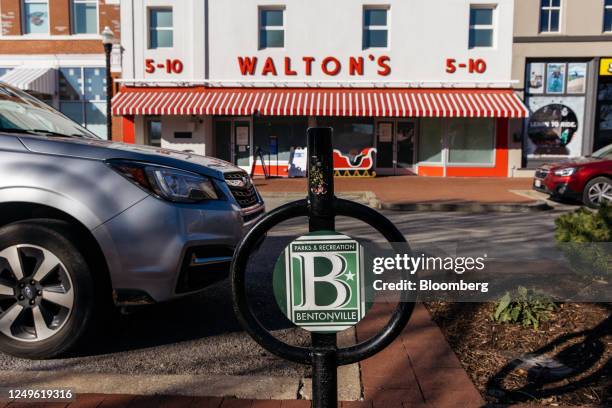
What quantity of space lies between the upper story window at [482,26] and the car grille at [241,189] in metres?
17.5

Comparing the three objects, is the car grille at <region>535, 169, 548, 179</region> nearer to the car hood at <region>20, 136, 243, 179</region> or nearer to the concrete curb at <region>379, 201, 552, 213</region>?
the concrete curb at <region>379, 201, 552, 213</region>

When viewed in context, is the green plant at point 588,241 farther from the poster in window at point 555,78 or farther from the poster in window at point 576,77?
the poster in window at point 576,77

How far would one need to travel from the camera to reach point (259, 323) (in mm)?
1870

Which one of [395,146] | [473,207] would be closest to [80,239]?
[473,207]

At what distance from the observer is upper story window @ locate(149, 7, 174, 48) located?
19734 millimetres

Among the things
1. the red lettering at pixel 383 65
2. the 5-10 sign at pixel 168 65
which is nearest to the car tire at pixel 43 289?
the red lettering at pixel 383 65

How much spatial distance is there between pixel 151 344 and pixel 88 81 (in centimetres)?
2006

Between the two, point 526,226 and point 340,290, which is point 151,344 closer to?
point 340,290

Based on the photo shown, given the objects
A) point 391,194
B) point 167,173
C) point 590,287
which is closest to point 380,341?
point 167,173

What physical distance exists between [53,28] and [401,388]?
22435 millimetres


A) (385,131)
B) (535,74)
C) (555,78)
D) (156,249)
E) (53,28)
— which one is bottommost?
(156,249)

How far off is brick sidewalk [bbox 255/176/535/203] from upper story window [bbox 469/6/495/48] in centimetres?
517

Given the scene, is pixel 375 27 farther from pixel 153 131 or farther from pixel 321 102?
pixel 153 131

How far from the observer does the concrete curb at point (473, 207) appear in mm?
11016
